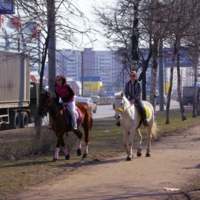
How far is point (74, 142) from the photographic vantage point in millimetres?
15750

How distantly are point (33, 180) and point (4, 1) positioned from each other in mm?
3743

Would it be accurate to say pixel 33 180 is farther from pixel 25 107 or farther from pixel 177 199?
pixel 25 107

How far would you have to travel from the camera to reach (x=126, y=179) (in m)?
11.3

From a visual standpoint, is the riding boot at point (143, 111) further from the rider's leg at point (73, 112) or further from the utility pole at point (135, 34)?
the utility pole at point (135, 34)

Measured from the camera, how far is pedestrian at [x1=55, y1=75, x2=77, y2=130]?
14117mm

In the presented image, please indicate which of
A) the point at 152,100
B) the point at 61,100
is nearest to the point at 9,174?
the point at 61,100

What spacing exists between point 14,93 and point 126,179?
65.2ft

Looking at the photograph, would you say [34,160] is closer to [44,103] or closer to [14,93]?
[44,103]

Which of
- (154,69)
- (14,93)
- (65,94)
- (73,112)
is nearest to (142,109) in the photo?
(73,112)

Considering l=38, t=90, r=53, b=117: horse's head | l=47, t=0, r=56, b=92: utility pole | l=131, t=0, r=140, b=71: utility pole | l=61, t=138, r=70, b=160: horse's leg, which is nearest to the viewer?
l=38, t=90, r=53, b=117: horse's head

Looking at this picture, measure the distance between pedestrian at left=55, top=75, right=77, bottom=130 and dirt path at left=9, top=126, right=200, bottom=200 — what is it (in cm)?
139

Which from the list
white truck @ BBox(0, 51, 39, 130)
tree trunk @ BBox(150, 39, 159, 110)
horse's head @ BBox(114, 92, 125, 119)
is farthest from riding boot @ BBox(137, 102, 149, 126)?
white truck @ BBox(0, 51, 39, 130)

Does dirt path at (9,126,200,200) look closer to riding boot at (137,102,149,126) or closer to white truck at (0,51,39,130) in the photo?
riding boot at (137,102,149,126)

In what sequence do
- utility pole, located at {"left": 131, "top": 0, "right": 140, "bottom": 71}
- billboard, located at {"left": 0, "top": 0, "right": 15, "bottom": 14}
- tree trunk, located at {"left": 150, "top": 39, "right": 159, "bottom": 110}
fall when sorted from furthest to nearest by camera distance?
tree trunk, located at {"left": 150, "top": 39, "right": 159, "bottom": 110} → utility pole, located at {"left": 131, "top": 0, "right": 140, "bottom": 71} → billboard, located at {"left": 0, "top": 0, "right": 15, "bottom": 14}
